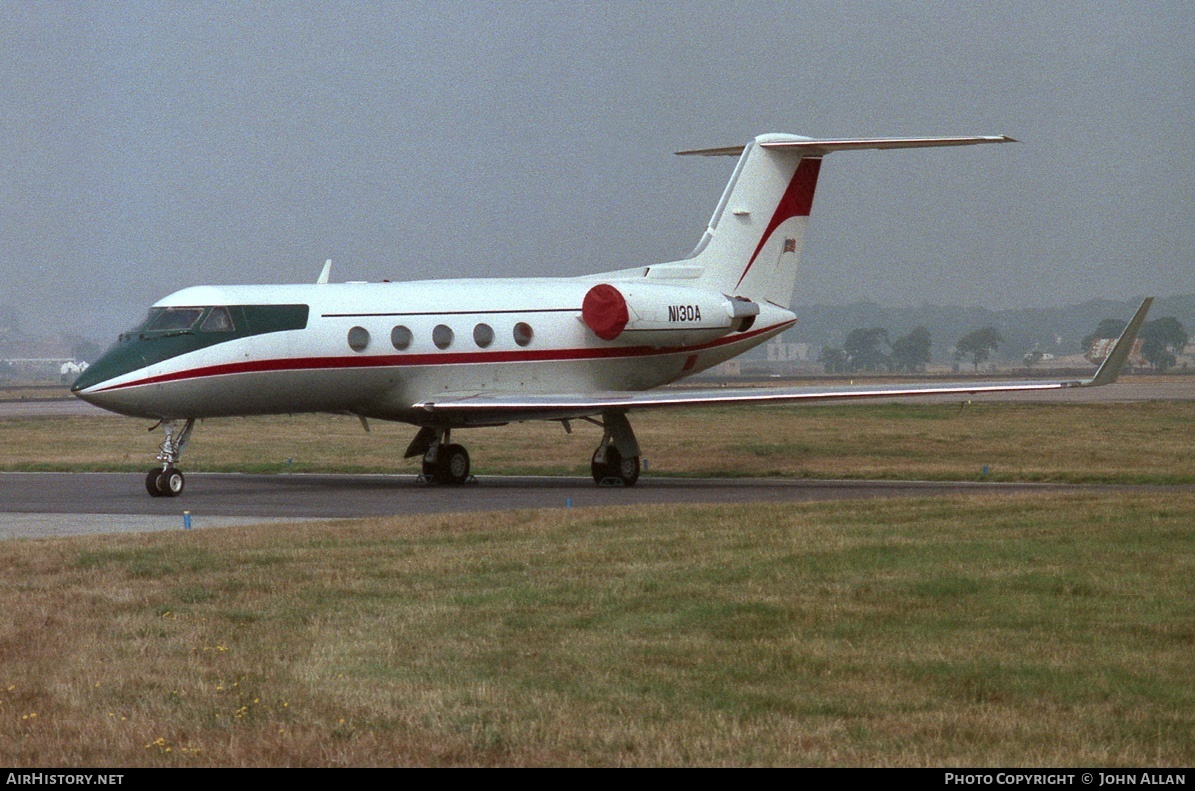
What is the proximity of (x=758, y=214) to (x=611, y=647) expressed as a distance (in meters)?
22.2

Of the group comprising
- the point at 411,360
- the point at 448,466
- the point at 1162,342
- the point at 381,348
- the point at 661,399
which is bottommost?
the point at 1162,342

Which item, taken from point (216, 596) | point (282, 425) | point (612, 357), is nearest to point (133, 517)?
point (216, 596)

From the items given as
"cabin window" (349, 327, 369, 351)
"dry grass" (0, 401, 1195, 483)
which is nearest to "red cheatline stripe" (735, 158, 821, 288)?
"dry grass" (0, 401, 1195, 483)

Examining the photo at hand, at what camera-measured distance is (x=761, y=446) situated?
35781 millimetres

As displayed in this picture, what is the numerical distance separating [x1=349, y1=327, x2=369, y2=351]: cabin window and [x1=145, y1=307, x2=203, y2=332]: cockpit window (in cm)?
253

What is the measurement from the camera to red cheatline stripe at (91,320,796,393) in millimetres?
25000

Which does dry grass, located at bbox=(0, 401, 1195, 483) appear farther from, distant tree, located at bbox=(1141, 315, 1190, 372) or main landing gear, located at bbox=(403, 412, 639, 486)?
distant tree, located at bbox=(1141, 315, 1190, 372)

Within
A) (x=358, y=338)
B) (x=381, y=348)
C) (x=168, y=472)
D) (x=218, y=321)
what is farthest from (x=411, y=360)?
(x=168, y=472)

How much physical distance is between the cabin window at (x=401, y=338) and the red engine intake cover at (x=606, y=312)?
11.7ft

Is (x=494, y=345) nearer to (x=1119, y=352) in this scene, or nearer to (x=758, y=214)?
(x=758, y=214)

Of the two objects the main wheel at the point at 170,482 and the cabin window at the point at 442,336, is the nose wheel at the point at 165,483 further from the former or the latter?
the cabin window at the point at 442,336

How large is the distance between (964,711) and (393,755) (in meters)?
3.20

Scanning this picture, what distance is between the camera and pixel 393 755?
796cm
